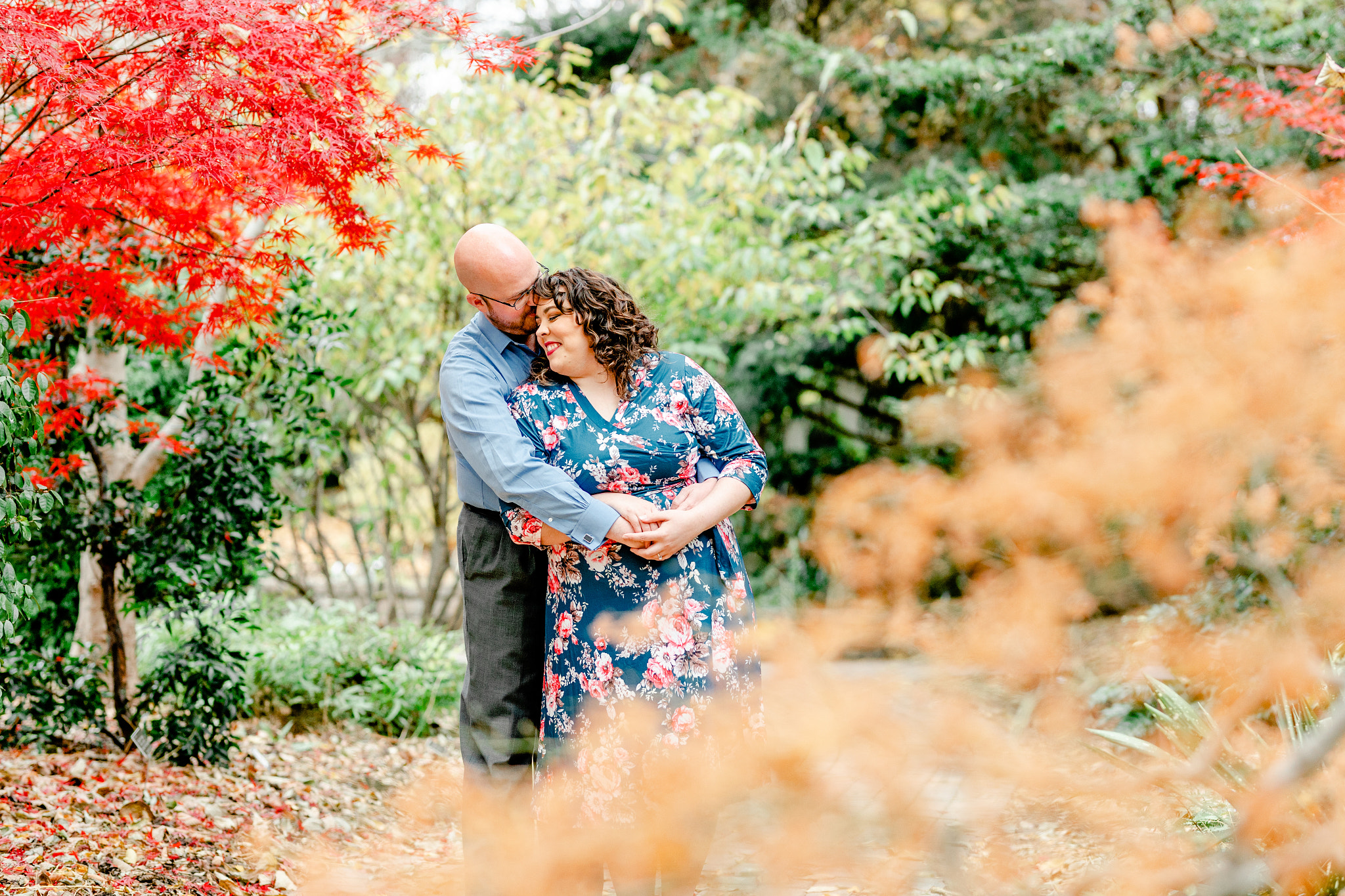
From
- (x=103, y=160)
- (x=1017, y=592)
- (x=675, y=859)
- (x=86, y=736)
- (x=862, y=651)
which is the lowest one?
(x=862, y=651)

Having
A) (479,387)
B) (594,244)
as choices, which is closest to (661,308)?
(594,244)

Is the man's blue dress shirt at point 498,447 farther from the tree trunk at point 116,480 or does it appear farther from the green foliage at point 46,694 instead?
the green foliage at point 46,694

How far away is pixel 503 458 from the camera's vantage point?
210 centimetres

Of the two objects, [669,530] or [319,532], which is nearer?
[669,530]

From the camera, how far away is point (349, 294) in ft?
16.9

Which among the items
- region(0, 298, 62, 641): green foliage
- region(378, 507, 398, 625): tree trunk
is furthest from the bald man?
region(378, 507, 398, 625): tree trunk

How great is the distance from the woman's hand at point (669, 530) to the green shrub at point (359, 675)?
8.38ft

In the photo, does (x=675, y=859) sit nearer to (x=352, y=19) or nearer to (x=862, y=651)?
(x=352, y=19)

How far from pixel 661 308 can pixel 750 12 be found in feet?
14.0

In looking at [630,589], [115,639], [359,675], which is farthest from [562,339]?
[359,675]

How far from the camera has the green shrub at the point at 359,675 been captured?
423 cm

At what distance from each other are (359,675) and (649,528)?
2872 mm

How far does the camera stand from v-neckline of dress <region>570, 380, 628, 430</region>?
2230 mm

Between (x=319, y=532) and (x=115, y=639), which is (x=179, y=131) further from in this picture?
(x=319, y=532)
